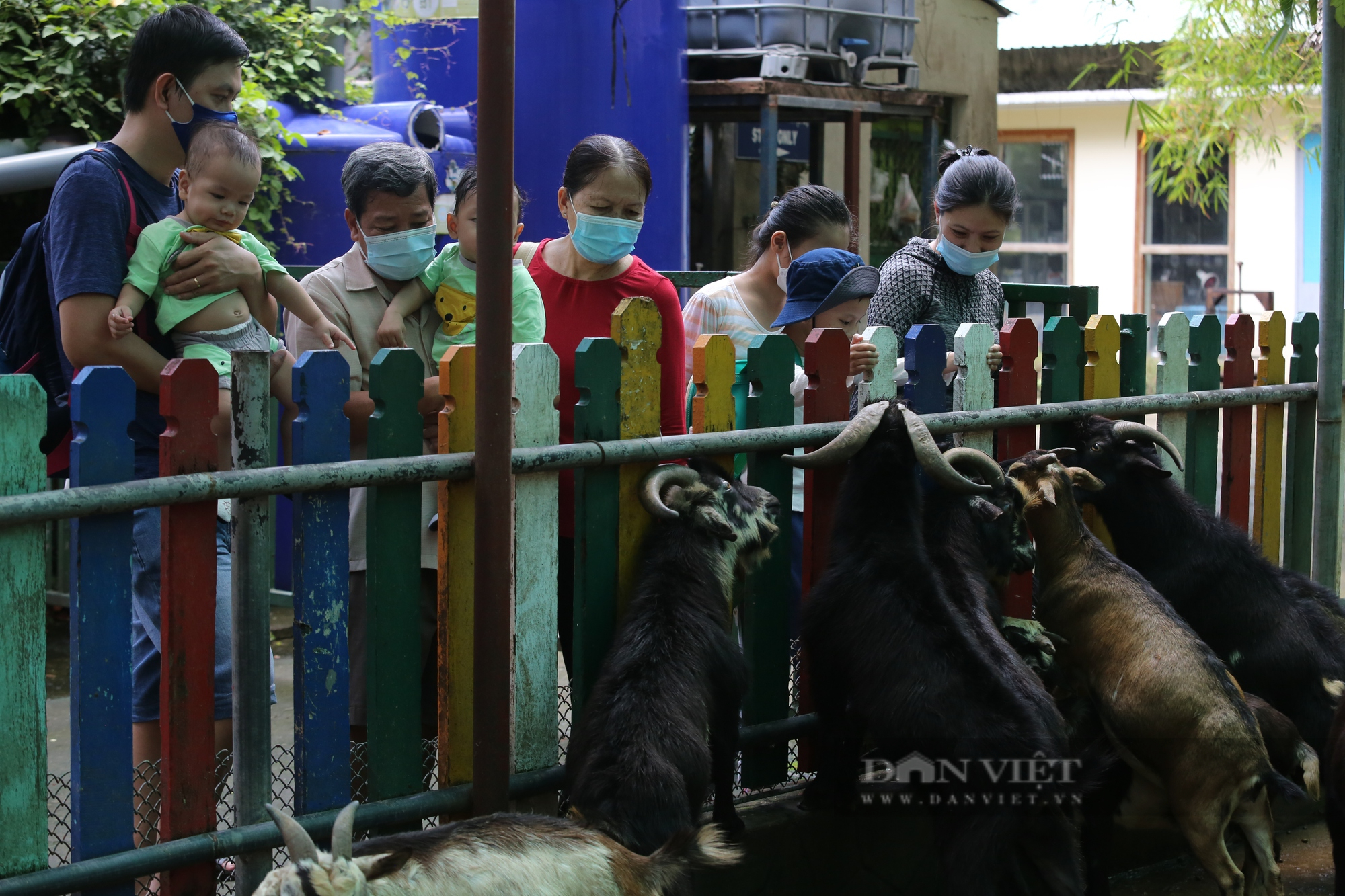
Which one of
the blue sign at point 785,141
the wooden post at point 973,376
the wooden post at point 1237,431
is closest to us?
the wooden post at point 973,376

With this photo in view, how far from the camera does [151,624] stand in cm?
278

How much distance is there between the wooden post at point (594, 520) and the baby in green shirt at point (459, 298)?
414 mm

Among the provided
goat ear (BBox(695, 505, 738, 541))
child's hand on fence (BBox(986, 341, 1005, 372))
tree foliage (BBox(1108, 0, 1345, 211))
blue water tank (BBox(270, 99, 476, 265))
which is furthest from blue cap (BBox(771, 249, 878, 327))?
tree foliage (BBox(1108, 0, 1345, 211))

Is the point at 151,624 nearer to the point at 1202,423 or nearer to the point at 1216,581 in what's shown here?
the point at 1216,581

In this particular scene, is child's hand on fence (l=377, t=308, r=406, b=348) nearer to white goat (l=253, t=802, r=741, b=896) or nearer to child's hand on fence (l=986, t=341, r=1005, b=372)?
white goat (l=253, t=802, r=741, b=896)

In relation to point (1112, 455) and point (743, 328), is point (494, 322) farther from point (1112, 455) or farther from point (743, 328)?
point (1112, 455)

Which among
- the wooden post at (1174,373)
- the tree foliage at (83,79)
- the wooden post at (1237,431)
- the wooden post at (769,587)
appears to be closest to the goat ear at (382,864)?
the wooden post at (769,587)

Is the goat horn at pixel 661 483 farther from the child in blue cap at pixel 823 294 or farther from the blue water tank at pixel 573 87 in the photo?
the blue water tank at pixel 573 87

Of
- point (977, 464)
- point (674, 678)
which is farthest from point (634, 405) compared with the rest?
point (977, 464)

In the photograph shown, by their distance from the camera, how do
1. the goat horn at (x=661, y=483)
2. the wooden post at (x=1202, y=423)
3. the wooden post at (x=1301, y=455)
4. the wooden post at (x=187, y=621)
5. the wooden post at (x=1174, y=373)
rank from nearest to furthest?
the wooden post at (x=187, y=621)
the goat horn at (x=661, y=483)
the wooden post at (x=1174, y=373)
the wooden post at (x=1202, y=423)
the wooden post at (x=1301, y=455)

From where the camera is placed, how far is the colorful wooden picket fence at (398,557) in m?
2.42

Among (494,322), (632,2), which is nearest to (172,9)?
(494,322)

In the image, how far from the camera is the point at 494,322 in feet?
8.62

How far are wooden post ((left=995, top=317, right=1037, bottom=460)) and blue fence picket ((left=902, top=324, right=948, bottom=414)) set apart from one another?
10.4 inches
